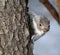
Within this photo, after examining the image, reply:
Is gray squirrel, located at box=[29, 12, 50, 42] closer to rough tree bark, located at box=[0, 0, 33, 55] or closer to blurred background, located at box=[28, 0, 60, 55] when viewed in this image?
rough tree bark, located at box=[0, 0, 33, 55]

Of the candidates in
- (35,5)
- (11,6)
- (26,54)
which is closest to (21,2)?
(11,6)

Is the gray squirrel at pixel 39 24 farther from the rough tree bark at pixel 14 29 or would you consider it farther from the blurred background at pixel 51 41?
the blurred background at pixel 51 41

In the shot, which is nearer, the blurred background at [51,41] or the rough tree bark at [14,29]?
the rough tree bark at [14,29]

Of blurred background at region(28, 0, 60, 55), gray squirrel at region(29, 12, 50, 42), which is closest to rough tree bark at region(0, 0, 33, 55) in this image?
gray squirrel at region(29, 12, 50, 42)

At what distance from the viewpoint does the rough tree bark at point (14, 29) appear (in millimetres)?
1018

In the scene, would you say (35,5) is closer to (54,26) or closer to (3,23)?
(54,26)

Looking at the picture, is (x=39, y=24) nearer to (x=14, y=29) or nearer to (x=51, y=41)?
(x=14, y=29)

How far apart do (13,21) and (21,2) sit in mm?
101

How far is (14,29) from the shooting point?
1046mm

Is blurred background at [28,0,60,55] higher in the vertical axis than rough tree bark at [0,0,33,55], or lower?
higher

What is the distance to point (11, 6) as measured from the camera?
3.50 feet

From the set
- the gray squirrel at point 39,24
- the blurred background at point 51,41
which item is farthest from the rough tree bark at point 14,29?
the blurred background at point 51,41

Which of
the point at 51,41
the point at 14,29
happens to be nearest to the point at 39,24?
the point at 14,29

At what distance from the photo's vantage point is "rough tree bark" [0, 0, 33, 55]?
3.34 feet
